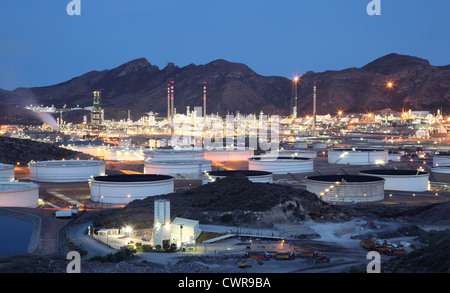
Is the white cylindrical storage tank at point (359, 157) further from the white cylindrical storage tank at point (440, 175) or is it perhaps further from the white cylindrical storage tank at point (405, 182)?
the white cylindrical storage tank at point (405, 182)

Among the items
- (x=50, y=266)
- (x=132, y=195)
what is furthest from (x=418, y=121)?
(x=50, y=266)

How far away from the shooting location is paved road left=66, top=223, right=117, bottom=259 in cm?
2398

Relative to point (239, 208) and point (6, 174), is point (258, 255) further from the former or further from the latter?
point (6, 174)

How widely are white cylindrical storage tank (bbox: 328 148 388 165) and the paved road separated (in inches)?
1587

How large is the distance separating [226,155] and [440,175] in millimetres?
24271

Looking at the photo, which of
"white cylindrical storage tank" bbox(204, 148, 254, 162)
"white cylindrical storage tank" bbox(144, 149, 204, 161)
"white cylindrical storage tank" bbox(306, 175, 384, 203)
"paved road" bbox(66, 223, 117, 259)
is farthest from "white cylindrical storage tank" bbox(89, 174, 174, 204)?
"white cylindrical storage tank" bbox(204, 148, 254, 162)

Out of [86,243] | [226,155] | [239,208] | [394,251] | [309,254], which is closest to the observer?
[309,254]

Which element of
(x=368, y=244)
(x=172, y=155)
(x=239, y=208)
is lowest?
(x=368, y=244)

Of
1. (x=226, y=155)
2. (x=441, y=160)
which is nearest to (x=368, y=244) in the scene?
(x=441, y=160)

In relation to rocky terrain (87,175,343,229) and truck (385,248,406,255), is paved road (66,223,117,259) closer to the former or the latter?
rocky terrain (87,175,343,229)

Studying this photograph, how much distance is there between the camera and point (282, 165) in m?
57.2
